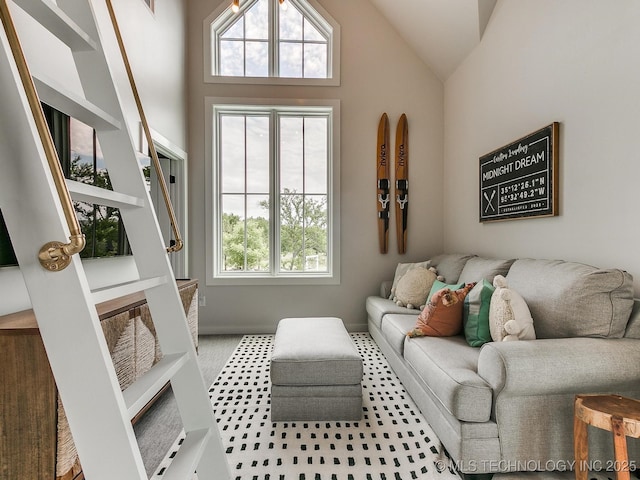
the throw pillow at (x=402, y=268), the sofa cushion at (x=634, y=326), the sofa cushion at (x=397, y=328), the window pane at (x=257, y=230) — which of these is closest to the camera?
the sofa cushion at (x=634, y=326)

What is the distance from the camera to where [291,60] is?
3996 millimetres

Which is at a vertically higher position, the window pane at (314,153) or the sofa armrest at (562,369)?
the window pane at (314,153)

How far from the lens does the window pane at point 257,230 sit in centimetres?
403

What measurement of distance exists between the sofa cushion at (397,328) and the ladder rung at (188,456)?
5.39 ft

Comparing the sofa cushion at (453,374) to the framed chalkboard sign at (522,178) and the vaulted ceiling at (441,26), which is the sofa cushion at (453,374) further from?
the vaulted ceiling at (441,26)

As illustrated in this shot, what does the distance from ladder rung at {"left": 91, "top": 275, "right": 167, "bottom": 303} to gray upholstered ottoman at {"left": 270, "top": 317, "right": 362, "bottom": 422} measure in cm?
109

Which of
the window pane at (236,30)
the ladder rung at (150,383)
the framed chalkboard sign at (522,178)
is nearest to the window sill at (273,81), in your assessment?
the window pane at (236,30)

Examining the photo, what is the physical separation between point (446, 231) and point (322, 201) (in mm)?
1482

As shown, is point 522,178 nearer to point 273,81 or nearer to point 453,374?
point 453,374

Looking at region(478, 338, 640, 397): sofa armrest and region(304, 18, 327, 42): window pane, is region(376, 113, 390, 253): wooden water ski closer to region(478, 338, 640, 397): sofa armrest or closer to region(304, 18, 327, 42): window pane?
region(304, 18, 327, 42): window pane

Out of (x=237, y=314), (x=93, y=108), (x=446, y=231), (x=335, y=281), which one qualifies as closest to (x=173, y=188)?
(x=237, y=314)

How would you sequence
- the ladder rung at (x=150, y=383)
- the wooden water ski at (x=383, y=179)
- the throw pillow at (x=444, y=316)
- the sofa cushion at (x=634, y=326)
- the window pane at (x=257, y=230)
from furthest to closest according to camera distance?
the window pane at (x=257, y=230)
the wooden water ski at (x=383, y=179)
the throw pillow at (x=444, y=316)
the sofa cushion at (x=634, y=326)
the ladder rung at (x=150, y=383)

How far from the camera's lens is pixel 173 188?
11.9 ft

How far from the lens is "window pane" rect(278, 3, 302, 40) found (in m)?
4.00
